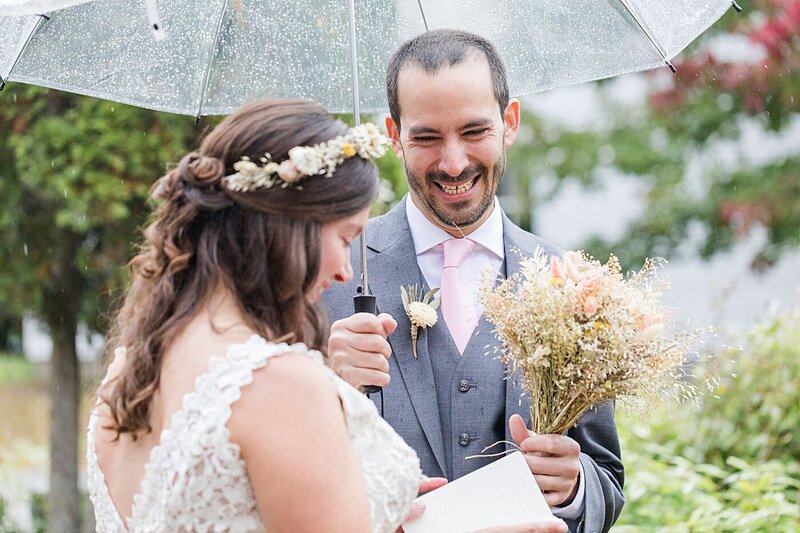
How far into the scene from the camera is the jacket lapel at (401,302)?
295 centimetres

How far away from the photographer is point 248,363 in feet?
6.44

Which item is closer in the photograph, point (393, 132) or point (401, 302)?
point (401, 302)

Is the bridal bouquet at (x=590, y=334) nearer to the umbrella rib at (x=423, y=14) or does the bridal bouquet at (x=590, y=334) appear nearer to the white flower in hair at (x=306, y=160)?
the white flower in hair at (x=306, y=160)

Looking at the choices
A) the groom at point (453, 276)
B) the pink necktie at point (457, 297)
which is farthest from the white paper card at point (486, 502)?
the pink necktie at point (457, 297)

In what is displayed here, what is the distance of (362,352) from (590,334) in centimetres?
59

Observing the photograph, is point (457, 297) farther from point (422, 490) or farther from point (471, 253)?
point (422, 490)

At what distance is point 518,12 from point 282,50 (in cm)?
79

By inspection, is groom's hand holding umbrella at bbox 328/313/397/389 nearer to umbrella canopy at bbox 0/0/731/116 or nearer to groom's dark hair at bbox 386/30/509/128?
groom's dark hair at bbox 386/30/509/128

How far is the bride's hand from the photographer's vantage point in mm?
2508

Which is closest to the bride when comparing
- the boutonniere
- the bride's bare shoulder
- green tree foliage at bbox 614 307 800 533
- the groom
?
the bride's bare shoulder

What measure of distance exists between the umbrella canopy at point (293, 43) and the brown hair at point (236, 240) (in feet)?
3.79

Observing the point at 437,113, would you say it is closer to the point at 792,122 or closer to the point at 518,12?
the point at 518,12

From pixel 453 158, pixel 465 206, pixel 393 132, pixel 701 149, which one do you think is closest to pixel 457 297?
pixel 465 206

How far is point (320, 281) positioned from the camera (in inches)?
86.0
